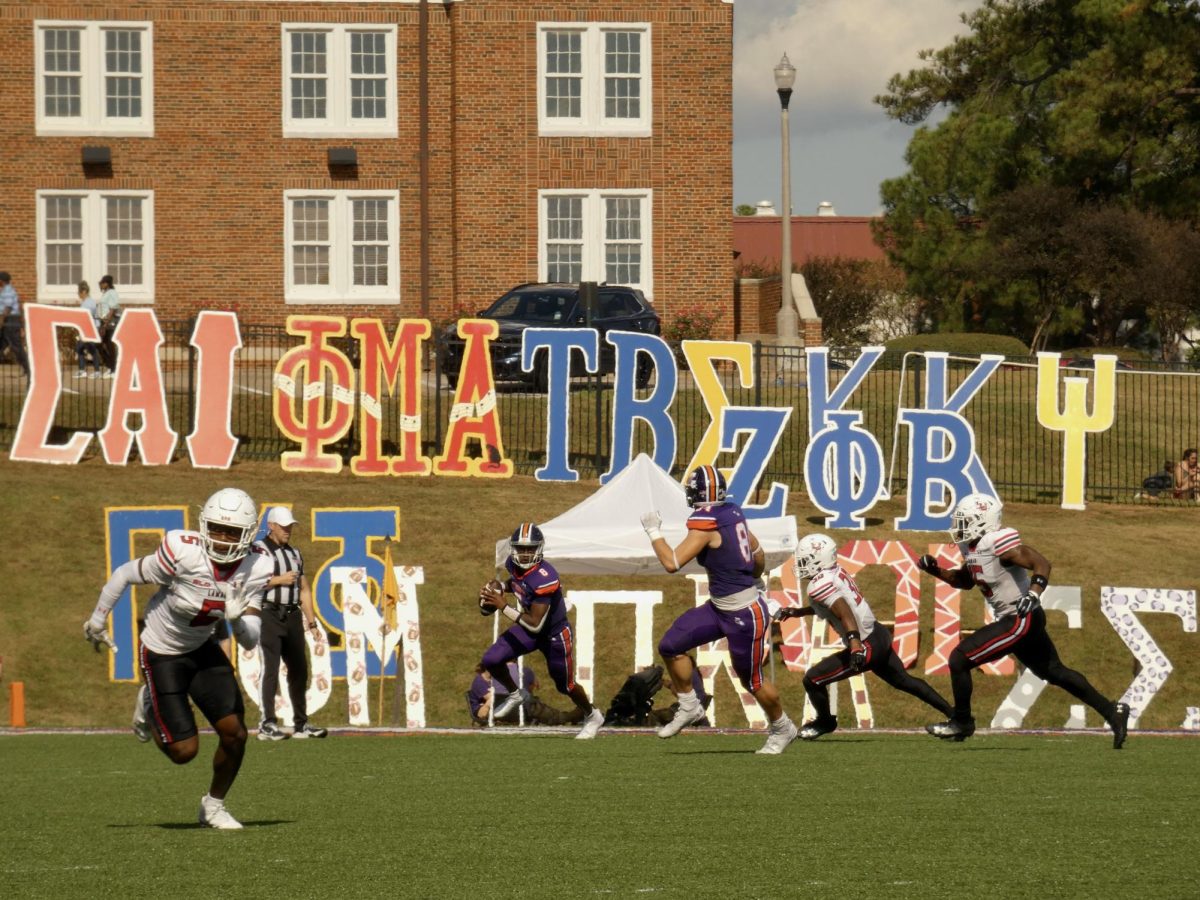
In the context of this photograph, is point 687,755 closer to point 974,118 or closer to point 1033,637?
point 1033,637

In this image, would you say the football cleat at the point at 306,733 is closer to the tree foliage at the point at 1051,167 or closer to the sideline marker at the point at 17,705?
the sideline marker at the point at 17,705

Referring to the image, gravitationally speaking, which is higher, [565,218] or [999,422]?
[565,218]

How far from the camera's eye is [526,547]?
14555 mm

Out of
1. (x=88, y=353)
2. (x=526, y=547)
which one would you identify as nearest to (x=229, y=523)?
(x=526, y=547)

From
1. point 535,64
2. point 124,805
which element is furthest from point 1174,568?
point 535,64

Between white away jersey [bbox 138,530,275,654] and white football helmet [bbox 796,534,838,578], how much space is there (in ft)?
16.7

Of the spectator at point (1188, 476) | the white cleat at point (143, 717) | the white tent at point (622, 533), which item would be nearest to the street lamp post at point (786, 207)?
the spectator at point (1188, 476)

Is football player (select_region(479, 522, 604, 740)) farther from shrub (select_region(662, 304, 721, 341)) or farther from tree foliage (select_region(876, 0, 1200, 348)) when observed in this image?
tree foliage (select_region(876, 0, 1200, 348))

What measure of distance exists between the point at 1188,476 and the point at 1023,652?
14.7m

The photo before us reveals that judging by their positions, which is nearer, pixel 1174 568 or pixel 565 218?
pixel 1174 568

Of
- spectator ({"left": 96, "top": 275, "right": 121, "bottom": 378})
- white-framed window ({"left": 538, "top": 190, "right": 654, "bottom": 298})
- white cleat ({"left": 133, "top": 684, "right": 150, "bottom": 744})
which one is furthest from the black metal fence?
white cleat ({"left": 133, "top": 684, "right": 150, "bottom": 744})

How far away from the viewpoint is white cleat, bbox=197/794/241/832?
907 centimetres

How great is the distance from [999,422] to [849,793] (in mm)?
21883

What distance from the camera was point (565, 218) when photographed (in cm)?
3778
